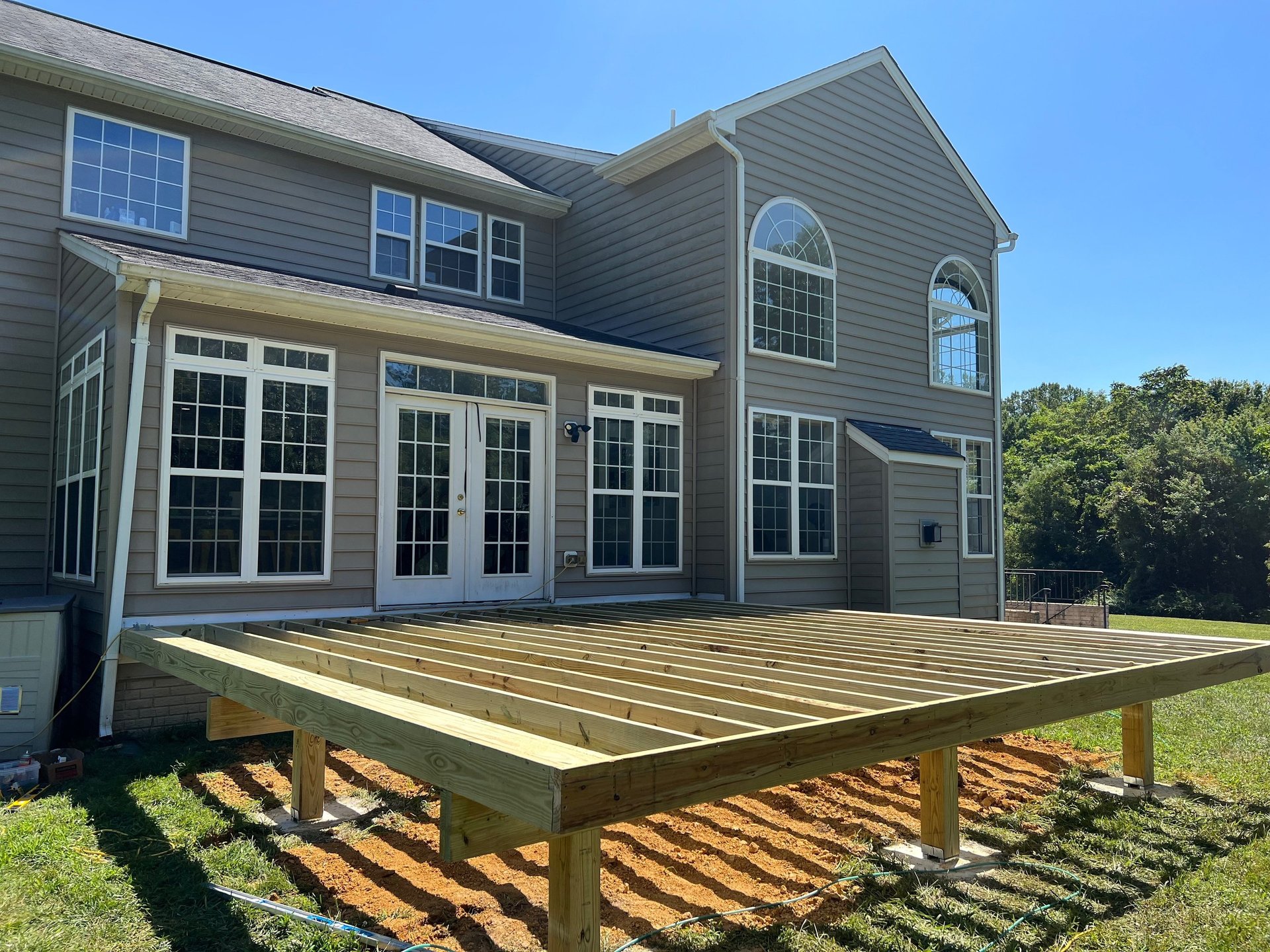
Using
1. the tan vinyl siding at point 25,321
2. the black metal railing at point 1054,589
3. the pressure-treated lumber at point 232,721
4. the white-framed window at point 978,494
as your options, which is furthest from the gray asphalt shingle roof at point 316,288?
the black metal railing at point 1054,589

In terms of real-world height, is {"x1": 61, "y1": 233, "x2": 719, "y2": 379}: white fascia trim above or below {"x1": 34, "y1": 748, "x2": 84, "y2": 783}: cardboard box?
above

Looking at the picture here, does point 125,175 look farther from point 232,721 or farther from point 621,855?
point 621,855

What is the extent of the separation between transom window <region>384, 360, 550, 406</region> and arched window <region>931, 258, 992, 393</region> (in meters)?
6.52

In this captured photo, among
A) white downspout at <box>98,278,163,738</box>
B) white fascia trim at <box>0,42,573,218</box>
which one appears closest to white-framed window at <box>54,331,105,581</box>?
white downspout at <box>98,278,163,738</box>

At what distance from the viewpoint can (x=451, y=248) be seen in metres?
11.1

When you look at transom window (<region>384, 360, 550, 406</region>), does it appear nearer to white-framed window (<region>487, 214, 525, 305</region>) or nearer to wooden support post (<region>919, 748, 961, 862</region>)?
white-framed window (<region>487, 214, 525, 305</region>)

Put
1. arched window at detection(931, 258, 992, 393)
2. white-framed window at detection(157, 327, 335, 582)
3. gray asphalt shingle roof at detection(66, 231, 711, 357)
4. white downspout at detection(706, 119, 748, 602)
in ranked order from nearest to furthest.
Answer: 1. white-framed window at detection(157, 327, 335, 582)
2. gray asphalt shingle roof at detection(66, 231, 711, 357)
3. white downspout at detection(706, 119, 748, 602)
4. arched window at detection(931, 258, 992, 393)

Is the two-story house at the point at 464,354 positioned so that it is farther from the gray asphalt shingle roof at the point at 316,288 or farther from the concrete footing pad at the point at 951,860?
the concrete footing pad at the point at 951,860

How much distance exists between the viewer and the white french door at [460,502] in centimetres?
787

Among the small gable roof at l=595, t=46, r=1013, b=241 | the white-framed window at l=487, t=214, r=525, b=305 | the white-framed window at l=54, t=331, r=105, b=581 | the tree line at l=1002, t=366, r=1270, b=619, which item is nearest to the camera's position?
the white-framed window at l=54, t=331, r=105, b=581

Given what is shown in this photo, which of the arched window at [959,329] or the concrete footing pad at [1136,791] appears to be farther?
the arched window at [959,329]

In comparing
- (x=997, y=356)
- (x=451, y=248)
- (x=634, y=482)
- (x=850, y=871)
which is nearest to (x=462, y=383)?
(x=634, y=482)

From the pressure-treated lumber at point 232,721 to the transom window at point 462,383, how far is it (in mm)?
3455

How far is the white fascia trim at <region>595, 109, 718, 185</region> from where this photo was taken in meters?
9.77
